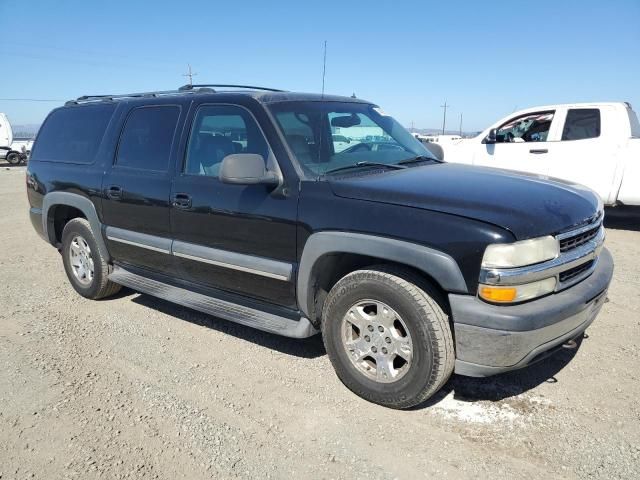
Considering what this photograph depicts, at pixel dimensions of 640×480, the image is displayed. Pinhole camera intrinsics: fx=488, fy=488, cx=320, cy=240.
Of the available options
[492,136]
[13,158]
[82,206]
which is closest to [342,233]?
[82,206]

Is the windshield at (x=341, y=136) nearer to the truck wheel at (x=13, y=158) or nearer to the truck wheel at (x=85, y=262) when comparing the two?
the truck wheel at (x=85, y=262)

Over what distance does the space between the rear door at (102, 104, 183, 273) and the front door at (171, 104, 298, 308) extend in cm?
18

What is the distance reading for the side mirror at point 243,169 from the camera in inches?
119

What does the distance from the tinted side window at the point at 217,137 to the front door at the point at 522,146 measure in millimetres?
5675

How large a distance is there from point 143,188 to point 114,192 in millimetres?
441

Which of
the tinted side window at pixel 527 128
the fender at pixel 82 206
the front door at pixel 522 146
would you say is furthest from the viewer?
the tinted side window at pixel 527 128

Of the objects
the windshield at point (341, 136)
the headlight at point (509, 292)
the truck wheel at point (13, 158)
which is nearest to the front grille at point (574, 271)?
the headlight at point (509, 292)

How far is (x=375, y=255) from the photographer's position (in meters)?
2.74

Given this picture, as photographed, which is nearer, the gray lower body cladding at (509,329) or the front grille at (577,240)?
the gray lower body cladding at (509,329)

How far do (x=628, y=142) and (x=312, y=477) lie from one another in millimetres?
7328

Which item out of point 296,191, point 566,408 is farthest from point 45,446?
point 566,408

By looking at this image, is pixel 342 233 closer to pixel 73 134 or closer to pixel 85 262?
pixel 85 262

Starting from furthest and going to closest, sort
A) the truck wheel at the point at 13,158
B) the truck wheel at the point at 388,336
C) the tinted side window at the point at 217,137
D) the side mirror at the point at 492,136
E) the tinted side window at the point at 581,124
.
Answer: the truck wheel at the point at 13,158, the side mirror at the point at 492,136, the tinted side window at the point at 581,124, the tinted side window at the point at 217,137, the truck wheel at the point at 388,336

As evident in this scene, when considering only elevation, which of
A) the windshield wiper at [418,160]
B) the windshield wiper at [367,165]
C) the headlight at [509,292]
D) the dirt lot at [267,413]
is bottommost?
the dirt lot at [267,413]
